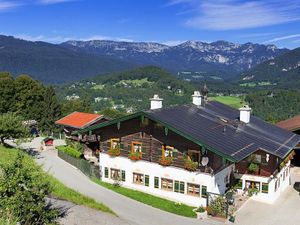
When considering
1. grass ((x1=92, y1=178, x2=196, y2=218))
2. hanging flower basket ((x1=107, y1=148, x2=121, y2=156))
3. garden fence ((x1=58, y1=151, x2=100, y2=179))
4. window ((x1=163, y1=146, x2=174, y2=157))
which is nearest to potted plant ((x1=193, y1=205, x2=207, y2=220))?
grass ((x1=92, y1=178, x2=196, y2=218))

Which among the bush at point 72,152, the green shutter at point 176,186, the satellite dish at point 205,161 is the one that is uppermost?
the satellite dish at point 205,161

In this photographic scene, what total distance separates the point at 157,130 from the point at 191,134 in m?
2.96

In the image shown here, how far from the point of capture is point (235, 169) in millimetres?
30891

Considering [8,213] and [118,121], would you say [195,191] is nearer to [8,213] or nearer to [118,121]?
[118,121]

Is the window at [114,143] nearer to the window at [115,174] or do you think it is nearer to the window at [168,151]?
the window at [115,174]

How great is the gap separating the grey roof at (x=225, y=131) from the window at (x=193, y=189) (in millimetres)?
3200

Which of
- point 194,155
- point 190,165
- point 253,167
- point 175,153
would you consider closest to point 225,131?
point 253,167

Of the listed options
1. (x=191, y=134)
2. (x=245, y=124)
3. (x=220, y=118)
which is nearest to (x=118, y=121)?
(x=191, y=134)

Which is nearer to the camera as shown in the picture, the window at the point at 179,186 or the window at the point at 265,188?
the window at the point at 179,186

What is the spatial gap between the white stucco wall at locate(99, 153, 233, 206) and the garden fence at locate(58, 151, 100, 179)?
3.14 feet

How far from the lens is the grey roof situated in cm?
2719

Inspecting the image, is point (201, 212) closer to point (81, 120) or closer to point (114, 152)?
point (114, 152)

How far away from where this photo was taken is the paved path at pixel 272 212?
2553cm

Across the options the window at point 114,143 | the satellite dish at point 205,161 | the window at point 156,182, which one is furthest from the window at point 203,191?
the window at point 114,143
